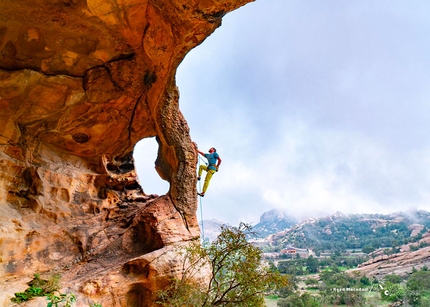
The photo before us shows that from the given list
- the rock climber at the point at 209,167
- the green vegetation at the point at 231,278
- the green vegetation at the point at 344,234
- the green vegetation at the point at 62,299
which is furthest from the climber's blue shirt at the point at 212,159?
the green vegetation at the point at 344,234

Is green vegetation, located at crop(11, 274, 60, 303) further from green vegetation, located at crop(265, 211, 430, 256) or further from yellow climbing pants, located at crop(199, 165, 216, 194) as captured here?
green vegetation, located at crop(265, 211, 430, 256)

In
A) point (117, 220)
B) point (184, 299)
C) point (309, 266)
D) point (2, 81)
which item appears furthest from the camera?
point (309, 266)

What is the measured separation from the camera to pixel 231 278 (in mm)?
8102

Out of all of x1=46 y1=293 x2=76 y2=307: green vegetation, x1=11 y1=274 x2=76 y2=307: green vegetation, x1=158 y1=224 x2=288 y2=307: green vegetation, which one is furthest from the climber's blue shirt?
x1=46 y1=293 x2=76 y2=307: green vegetation

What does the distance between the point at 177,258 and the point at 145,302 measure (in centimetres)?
157

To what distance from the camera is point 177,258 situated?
8977 mm

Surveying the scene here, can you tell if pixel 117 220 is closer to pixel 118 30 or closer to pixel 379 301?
pixel 118 30

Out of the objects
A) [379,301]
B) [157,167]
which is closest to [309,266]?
[379,301]

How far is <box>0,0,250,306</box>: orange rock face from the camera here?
859cm

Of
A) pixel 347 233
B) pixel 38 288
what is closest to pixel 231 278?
pixel 38 288

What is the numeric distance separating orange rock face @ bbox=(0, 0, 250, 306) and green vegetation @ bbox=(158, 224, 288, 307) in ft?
3.01

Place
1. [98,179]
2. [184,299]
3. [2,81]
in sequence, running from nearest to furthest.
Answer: [184,299]
[2,81]
[98,179]

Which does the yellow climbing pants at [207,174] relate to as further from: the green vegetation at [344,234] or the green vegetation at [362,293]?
the green vegetation at [344,234]

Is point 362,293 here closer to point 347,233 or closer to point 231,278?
point 231,278
